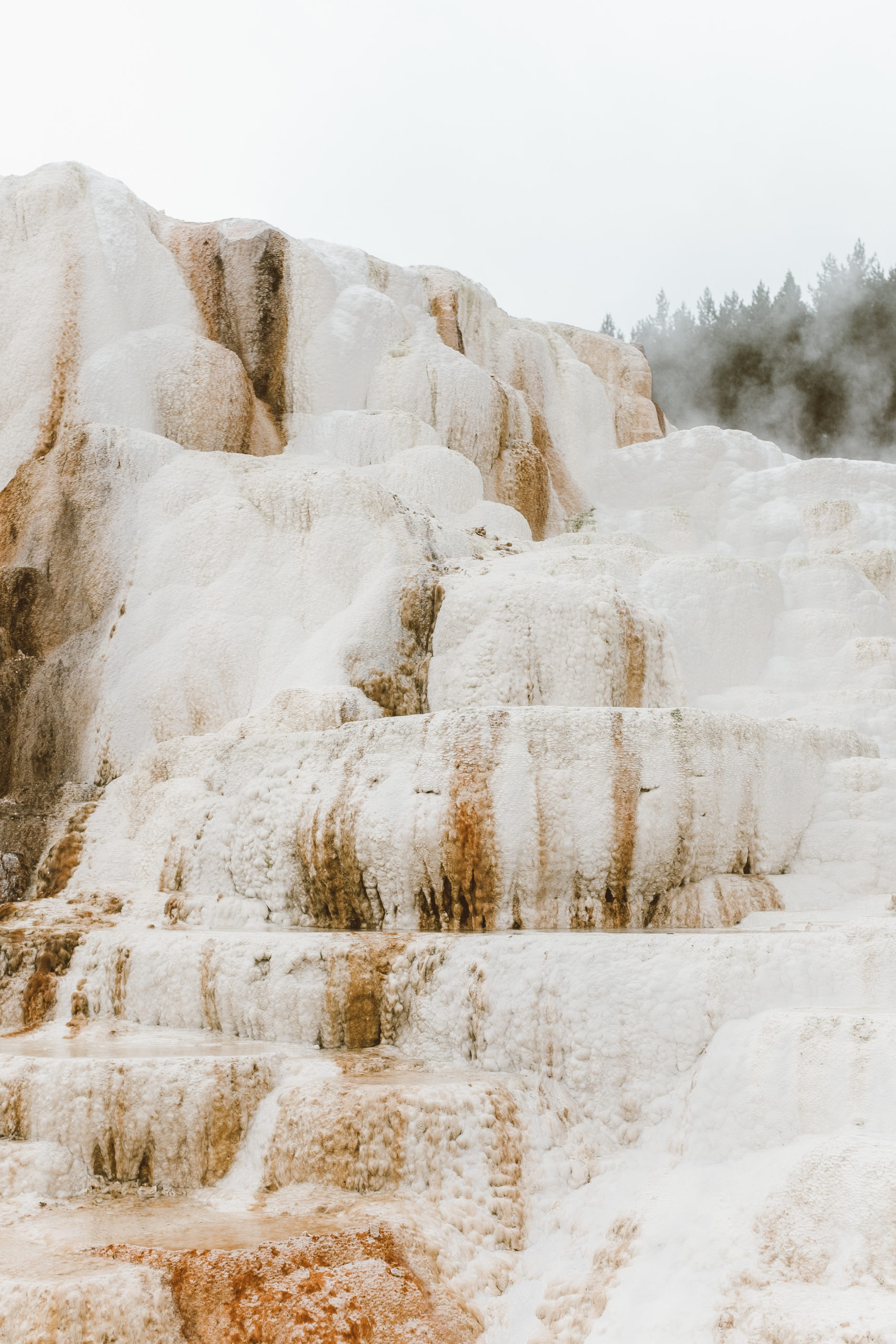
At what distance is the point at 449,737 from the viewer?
5023 millimetres

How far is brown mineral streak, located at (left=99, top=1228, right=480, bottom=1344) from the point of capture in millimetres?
2709

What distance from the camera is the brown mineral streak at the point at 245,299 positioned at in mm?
10938

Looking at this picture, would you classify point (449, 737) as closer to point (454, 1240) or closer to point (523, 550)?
point (454, 1240)

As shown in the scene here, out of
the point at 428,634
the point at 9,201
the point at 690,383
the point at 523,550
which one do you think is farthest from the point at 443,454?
the point at 690,383

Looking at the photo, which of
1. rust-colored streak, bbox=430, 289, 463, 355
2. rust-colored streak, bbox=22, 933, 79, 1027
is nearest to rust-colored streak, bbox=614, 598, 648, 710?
rust-colored streak, bbox=22, 933, 79, 1027

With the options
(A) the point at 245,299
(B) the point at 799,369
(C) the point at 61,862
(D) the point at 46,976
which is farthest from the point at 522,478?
(B) the point at 799,369

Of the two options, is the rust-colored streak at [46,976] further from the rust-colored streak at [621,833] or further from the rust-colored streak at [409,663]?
the rust-colored streak at [409,663]

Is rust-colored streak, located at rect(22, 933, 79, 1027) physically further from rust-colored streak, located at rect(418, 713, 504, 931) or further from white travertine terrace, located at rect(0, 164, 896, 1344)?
rust-colored streak, located at rect(418, 713, 504, 931)

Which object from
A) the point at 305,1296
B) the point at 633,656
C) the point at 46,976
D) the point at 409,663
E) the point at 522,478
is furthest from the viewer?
the point at 522,478

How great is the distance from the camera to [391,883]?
194 inches

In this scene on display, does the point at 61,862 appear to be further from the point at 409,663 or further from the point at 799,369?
the point at 799,369

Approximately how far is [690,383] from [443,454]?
42.5ft

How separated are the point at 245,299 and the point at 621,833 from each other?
7.91 meters

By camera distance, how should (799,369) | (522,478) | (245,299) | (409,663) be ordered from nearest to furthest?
(409,663), (245,299), (522,478), (799,369)
